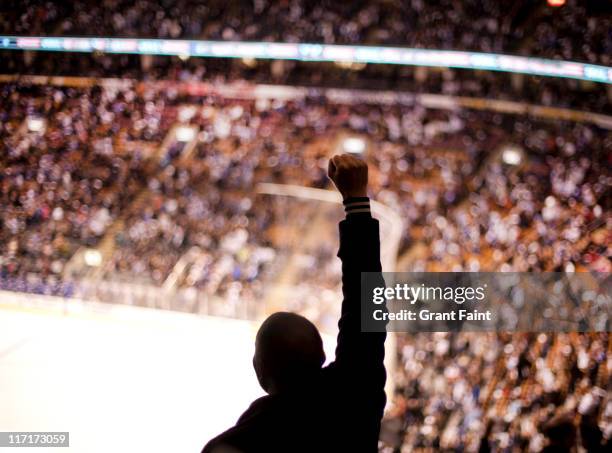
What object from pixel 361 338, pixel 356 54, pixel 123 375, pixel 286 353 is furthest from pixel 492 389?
pixel 356 54

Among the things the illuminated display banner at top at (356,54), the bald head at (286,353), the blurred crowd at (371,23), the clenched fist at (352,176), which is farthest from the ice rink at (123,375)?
the blurred crowd at (371,23)

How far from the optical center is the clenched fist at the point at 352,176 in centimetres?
105

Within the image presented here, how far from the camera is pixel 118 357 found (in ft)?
19.4

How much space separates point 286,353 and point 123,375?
5144mm

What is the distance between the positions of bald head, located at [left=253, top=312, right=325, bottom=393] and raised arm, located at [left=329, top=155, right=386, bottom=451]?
69mm

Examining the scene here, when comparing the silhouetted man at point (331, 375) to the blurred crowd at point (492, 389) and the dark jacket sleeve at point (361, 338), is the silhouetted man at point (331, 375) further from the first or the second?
the blurred crowd at point (492, 389)

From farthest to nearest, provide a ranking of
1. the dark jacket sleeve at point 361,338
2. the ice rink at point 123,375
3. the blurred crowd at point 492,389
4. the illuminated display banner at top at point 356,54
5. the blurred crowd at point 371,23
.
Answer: the blurred crowd at point 371,23 → the illuminated display banner at top at point 356,54 → the ice rink at point 123,375 → the blurred crowd at point 492,389 → the dark jacket sleeve at point 361,338

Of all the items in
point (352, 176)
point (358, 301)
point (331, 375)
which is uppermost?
point (352, 176)

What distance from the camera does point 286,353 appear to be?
96 centimetres

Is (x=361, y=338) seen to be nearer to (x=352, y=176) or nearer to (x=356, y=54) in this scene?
(x=352, y=176)

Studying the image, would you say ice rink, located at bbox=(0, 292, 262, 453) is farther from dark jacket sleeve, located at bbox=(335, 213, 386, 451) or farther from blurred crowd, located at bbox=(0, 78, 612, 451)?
dark jacket sleeve, located at bbox=(335, 213, 386, 451)

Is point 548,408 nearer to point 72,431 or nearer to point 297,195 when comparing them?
point 72,431

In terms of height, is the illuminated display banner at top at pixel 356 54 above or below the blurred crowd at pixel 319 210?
above

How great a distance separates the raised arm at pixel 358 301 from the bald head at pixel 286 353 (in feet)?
0.23
